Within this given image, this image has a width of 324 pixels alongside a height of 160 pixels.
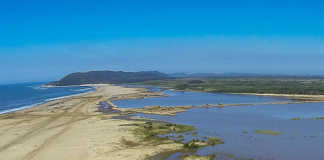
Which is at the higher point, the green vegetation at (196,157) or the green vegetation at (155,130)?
the green vegetation at (155,130)

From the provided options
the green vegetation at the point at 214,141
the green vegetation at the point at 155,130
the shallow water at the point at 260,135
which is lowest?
the shallow water at the point at 260,135

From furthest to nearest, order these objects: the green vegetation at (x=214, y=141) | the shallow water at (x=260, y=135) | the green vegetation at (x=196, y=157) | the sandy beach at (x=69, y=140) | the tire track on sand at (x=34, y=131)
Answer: the tire track on sand at (x=34, y=131) < the green vegetation at (x=214, y=141) < the shallow water at (x=260, y=135) < the sandy beach at (x=69, y=140) < the green vegetation at (x=196, y=157)

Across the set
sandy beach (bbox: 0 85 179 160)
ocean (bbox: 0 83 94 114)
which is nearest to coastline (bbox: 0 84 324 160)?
sandy beach (bbox: 0 85 179 160)

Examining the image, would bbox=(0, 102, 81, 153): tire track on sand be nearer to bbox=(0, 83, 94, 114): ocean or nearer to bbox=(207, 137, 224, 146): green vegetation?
bbox=(207, 137, 224, 146): green vegetation

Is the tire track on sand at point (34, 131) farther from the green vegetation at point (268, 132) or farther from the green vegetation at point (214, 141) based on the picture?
the green vegetation at point (268, 132)

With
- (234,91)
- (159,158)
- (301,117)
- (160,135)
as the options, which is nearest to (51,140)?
(160,135)

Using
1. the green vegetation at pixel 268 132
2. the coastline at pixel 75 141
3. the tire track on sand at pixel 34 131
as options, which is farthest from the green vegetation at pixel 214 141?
the tire track on sand at pixel 34 131

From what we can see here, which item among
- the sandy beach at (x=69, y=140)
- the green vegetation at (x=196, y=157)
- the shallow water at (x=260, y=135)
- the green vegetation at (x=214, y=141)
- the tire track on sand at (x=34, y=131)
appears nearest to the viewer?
the green vegetation at (x=196, y=157)

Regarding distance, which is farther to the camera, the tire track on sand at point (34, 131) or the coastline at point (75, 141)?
the tire track on sand at point (34, 131)

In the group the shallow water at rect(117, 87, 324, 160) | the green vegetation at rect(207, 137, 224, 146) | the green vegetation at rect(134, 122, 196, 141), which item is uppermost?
the green vegetation at rect(134, 122, 196, 141)

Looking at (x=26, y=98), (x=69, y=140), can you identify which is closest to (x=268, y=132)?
(x=69, y=140)

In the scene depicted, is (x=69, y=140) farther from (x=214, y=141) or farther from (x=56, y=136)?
(x=214, y=141)
